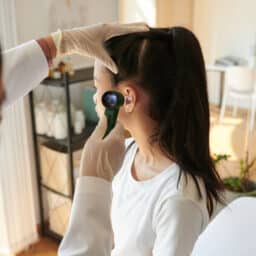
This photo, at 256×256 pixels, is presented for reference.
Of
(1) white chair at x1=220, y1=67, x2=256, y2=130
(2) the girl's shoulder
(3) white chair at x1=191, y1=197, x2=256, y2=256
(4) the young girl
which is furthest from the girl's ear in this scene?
(1) white chair at x1=220, y1=67, x2=256, y2=130

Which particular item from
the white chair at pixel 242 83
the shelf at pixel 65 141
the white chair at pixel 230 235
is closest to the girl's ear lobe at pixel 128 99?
the white chair at pixel 230 235

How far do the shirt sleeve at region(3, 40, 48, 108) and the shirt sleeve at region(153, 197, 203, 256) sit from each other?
45cm

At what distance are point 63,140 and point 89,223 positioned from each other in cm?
124

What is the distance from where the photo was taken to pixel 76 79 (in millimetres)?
1983

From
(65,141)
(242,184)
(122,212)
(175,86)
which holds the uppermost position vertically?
(175,86)

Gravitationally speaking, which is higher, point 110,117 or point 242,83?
point 110,117

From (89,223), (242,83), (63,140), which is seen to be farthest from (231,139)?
(89,223)

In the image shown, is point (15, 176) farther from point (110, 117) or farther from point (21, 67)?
point (110, 117)

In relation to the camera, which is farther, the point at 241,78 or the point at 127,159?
the point at 241,78

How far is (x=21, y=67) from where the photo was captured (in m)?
1.00

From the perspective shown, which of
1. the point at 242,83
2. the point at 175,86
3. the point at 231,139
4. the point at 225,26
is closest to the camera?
the point at 175,86

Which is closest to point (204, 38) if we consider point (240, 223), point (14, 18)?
point (14, 18)

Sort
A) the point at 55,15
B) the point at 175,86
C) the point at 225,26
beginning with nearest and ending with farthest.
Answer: the point at 175,86, the point at 55,15, the point at 225,26

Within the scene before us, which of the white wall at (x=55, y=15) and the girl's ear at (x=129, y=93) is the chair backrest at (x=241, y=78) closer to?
the white wall at (x=55, y=15)
